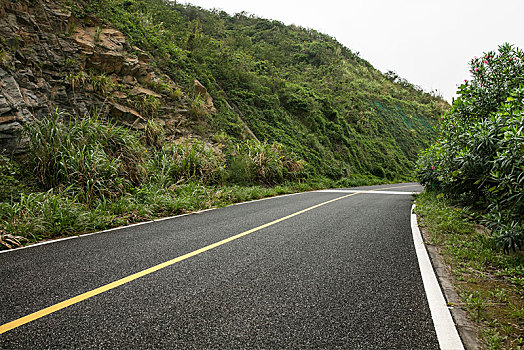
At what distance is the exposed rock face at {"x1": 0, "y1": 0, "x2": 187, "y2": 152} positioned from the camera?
26.3 feet

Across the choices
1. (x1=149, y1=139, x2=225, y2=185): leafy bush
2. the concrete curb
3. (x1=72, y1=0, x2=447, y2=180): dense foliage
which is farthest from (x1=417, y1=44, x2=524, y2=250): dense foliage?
(x1=72, y1=0, x2=447, y2=180): dense foliage

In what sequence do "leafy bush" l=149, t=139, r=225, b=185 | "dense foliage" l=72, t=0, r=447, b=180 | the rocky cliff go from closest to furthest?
the rocky cliff, "leafy bush" l=149, t=139, r=225, b=185, "dense foliage" l=72, t=0, r=447, b=180

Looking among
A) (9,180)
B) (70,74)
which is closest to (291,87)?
(70,74)

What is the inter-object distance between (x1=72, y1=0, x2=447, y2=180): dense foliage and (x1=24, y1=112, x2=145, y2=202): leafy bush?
646 cm

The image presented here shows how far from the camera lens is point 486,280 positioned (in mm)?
3426

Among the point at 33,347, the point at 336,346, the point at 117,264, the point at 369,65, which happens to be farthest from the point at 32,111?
the point at 369,65

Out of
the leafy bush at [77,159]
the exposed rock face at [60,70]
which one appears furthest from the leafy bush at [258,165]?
the leafy bush at [77,159]

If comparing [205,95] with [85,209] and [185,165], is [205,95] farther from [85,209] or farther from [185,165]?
[85,209]

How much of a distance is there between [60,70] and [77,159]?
4.65m

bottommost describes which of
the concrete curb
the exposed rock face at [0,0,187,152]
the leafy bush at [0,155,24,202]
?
the concrete curb

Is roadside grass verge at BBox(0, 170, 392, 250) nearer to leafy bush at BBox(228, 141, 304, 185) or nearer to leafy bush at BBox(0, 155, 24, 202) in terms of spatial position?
leafy bush at BBox(0, 155, 24, 202)

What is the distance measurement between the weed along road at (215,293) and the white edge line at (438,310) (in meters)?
0.06

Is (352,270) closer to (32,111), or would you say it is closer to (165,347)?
(165,347)

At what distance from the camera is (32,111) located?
8.26 m
